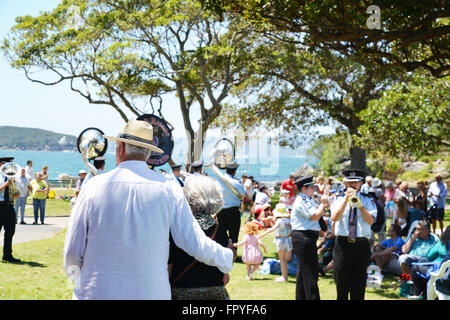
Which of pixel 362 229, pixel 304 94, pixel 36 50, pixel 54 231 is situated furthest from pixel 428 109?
pixel 36 50

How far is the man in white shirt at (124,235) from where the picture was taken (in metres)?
2.85

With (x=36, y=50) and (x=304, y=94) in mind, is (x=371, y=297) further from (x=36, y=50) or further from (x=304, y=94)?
(x=36, y=50)

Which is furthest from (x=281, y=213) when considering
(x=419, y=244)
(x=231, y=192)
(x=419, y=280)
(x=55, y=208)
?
(x=55, y=208)

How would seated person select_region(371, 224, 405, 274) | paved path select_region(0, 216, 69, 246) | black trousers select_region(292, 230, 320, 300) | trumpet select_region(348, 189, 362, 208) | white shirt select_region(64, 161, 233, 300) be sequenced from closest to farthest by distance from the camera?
1. white shirt select_region(64, 161, 233, 300)
2. trumpet select_region(348, 189, 362, 208)
3. black trousers select_region(292, 230, 320, 300)
4. seated person select_region(371, 224, 405, 274)
5. paved path select_region(0, 216, 69, 246)

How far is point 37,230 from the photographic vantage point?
1442cm

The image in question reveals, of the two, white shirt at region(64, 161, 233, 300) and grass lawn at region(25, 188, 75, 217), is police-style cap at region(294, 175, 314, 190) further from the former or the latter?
grass lawn at region(25, 188, 75, 217)

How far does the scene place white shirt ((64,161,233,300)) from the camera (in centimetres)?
285

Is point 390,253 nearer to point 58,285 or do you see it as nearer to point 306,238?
point 306,238

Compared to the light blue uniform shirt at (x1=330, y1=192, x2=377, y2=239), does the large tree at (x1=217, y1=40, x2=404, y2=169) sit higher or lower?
higher

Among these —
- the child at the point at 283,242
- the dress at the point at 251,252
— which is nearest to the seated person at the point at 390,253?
the child at the point at 283,242

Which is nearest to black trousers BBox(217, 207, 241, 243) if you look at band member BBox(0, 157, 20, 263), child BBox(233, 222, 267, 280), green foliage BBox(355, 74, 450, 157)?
child BBox(233, 222, 267, 280)

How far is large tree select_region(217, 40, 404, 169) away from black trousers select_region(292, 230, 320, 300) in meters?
15.4

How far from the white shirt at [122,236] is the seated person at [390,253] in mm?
6959

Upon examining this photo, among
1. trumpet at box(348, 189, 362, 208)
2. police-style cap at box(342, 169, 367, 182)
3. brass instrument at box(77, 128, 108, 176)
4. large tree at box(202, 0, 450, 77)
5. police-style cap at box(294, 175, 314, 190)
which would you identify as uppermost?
large tree at box(202, 0, 450, 77)
